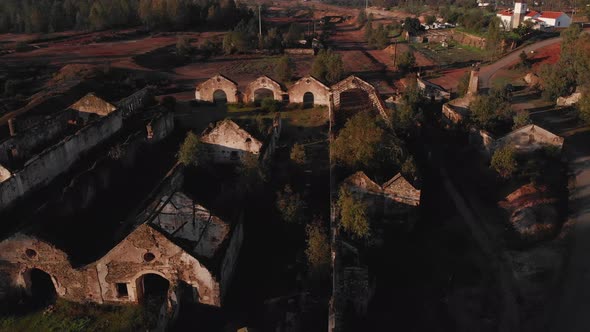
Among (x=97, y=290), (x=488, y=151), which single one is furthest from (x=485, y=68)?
(x=97, y=290)

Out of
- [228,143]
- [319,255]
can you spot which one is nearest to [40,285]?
[319,255]

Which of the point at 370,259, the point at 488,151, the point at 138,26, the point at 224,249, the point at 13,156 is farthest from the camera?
the point at 138,26

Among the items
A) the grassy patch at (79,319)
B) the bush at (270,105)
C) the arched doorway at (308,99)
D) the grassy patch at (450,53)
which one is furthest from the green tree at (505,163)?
the grassy patch at (450,53)

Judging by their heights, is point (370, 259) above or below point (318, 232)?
below

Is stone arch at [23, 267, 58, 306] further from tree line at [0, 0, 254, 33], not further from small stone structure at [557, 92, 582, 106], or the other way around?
tree line at [0, 0, 254, 33]

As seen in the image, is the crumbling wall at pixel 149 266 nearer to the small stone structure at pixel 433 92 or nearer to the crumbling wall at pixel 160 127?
the crumbling wall at pixel 160 127

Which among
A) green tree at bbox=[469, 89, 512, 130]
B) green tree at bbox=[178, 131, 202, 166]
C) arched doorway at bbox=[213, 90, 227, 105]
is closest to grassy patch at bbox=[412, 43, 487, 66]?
green tree at bbox=[469, 89, 512, 130]

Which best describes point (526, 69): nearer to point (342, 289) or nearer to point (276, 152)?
point (276, 152)
